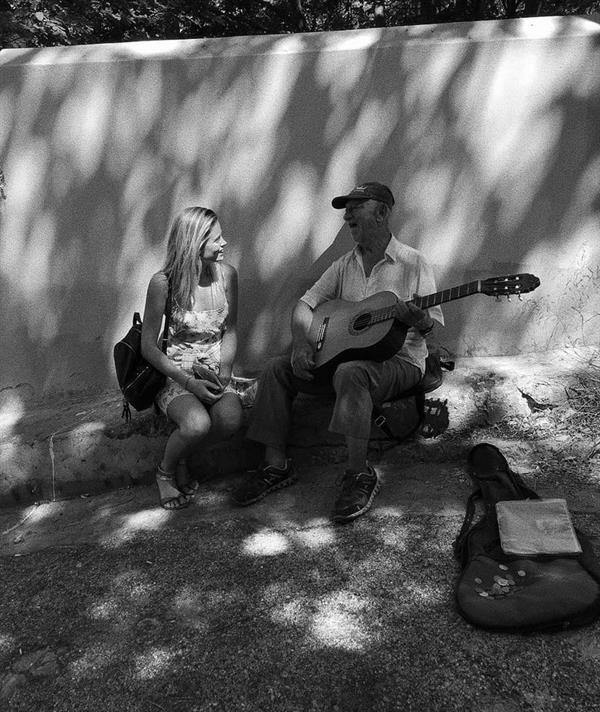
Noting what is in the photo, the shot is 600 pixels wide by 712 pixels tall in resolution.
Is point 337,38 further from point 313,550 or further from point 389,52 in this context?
point 313,550

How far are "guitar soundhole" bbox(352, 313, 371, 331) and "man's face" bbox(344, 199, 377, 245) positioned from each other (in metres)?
0.41

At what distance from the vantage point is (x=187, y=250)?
10.7 feet

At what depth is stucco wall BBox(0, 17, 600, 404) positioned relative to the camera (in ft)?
11.9

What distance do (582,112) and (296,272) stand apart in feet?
6.09

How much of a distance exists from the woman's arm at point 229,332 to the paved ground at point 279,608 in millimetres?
619

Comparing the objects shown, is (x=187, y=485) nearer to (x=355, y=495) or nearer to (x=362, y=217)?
(x=355, y=495)

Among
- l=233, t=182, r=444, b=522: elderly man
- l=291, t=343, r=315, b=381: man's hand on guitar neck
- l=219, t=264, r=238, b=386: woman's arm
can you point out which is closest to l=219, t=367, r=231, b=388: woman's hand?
l=219, t=264, r=238, b=386: woman's arm

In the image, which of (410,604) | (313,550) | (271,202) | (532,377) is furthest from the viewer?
(271,202)

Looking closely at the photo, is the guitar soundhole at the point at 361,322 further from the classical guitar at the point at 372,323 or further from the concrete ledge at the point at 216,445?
the concrete ledge at the point at 216,445

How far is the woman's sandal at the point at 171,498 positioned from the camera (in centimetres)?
329

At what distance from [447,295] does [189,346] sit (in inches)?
→ 53.3

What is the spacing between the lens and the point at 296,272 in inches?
157

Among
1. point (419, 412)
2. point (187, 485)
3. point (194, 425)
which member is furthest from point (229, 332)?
point (419, 412)

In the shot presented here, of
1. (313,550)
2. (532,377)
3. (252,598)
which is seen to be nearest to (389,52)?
(532,377)
